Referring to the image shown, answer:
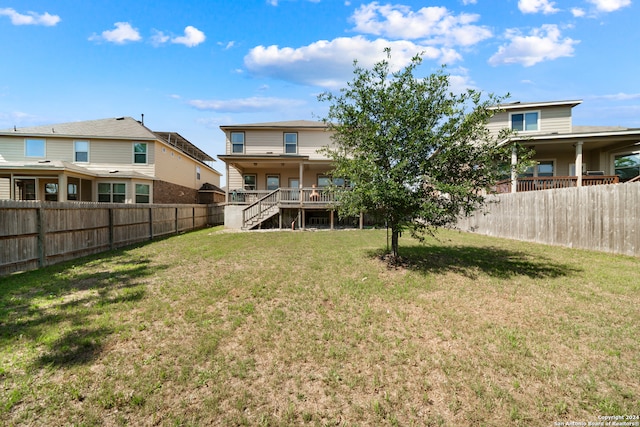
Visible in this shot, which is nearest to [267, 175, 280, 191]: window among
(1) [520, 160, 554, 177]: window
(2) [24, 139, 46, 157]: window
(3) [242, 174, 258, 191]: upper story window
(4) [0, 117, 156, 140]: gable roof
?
(3) [242, 174, 258, 191]: upper story window

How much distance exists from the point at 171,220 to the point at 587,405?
57.8 ft

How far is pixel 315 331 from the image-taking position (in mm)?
4434

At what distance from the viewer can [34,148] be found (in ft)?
64.8

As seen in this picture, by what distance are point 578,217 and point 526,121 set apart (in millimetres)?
10941

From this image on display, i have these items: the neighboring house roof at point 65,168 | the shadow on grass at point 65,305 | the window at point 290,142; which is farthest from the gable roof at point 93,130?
the shadow on grass at point 65,305

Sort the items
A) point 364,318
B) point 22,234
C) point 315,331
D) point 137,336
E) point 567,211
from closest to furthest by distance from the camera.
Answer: point 137,336, point 315,331, point 364,318, point 22,234, point 567,211

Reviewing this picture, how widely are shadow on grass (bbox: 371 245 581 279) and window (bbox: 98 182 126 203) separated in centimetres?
1869

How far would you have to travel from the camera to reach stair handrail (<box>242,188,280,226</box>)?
1673 cm

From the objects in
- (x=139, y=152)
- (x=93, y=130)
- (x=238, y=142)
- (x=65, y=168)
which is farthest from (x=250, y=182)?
(x=93, y=130)

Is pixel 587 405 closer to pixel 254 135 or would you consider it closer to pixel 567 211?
pixel 567 211

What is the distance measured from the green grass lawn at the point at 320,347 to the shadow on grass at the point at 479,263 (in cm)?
14

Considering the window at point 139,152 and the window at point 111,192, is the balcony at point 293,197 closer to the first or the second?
the window at point 139,152

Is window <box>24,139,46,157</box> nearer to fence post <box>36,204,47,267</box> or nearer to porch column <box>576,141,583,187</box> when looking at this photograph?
fence post <box>36,204,47,267</box>

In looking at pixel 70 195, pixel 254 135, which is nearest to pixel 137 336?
pixel 254 135
